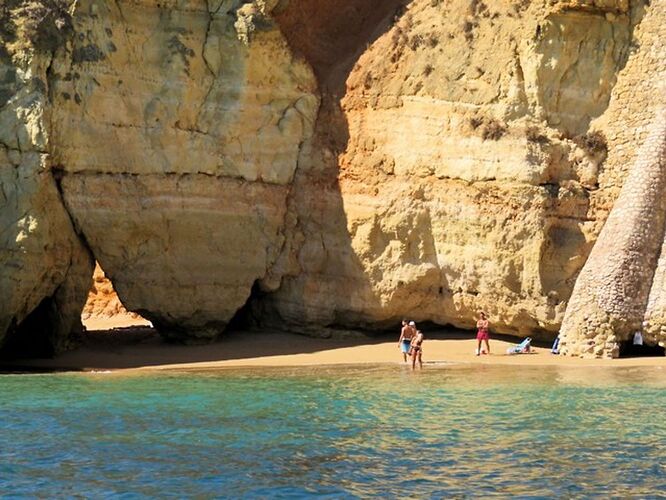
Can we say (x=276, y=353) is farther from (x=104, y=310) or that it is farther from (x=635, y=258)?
(x=104, y=310)

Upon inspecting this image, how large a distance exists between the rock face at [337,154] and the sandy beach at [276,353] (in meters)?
0.47

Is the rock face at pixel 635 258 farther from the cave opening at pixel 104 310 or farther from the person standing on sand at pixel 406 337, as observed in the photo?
the cave opening at pixel 104 310

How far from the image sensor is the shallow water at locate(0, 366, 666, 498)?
12594mm

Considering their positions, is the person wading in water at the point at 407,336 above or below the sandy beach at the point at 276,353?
above

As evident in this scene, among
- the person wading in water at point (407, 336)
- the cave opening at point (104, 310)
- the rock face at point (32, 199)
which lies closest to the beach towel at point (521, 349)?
the person wading in water at point (407, 336)

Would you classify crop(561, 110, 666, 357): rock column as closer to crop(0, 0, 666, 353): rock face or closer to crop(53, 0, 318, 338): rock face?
crop(0, 0, 666, 353): rock face

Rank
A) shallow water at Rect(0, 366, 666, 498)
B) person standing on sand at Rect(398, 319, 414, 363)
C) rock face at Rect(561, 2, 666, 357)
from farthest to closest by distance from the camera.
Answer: person standing on sand at Rect(398, 319, 414, 363), rock face at Rect(561, 2, 666, 357), shallow water at Rect(0, 366, 666, 498)

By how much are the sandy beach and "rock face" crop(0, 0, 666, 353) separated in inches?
18.4

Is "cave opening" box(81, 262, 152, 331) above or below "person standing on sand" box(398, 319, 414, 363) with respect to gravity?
above

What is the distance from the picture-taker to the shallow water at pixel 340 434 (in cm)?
1259

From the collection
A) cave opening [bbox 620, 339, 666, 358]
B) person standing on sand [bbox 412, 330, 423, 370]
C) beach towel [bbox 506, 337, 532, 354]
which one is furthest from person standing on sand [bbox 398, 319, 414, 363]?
cave opening [bbox 620, 339, 666, 358]

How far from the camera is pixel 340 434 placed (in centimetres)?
1529

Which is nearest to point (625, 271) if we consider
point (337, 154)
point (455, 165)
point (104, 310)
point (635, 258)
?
point (635, 258)

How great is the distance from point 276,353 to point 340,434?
30.8 ft
